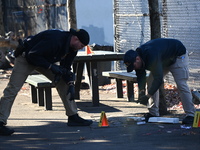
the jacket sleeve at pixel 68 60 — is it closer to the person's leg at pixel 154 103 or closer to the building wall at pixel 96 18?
the person's leg at pixel 154 103

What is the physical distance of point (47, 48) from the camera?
286 inches

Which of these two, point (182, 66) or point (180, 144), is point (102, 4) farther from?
point (180, 144)

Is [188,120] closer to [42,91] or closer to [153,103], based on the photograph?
[153,103]

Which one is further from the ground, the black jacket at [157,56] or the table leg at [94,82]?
the black jacket at [157,56]

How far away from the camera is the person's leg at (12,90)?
24.2 feet

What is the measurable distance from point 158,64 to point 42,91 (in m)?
4.03

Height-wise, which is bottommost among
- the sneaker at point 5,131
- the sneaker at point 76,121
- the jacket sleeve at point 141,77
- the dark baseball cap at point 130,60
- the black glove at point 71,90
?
the sneaker at point 76,121

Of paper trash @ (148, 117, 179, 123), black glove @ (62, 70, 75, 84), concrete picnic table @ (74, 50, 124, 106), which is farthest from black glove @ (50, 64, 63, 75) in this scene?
concrete picnic table @ (74, 50, 124, 106)

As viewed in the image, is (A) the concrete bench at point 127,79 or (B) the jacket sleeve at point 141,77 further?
(A) the concrete bench at point 127,79

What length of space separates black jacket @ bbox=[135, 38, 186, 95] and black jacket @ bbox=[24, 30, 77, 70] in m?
1.05

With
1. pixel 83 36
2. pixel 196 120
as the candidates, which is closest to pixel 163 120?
pixel 196 120

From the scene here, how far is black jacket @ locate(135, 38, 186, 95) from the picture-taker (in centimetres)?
718

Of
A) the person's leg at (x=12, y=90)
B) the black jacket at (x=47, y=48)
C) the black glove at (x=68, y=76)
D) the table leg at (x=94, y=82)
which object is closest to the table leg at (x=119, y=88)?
the table leg at (x=94, y=82)

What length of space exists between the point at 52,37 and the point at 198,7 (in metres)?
4.85
